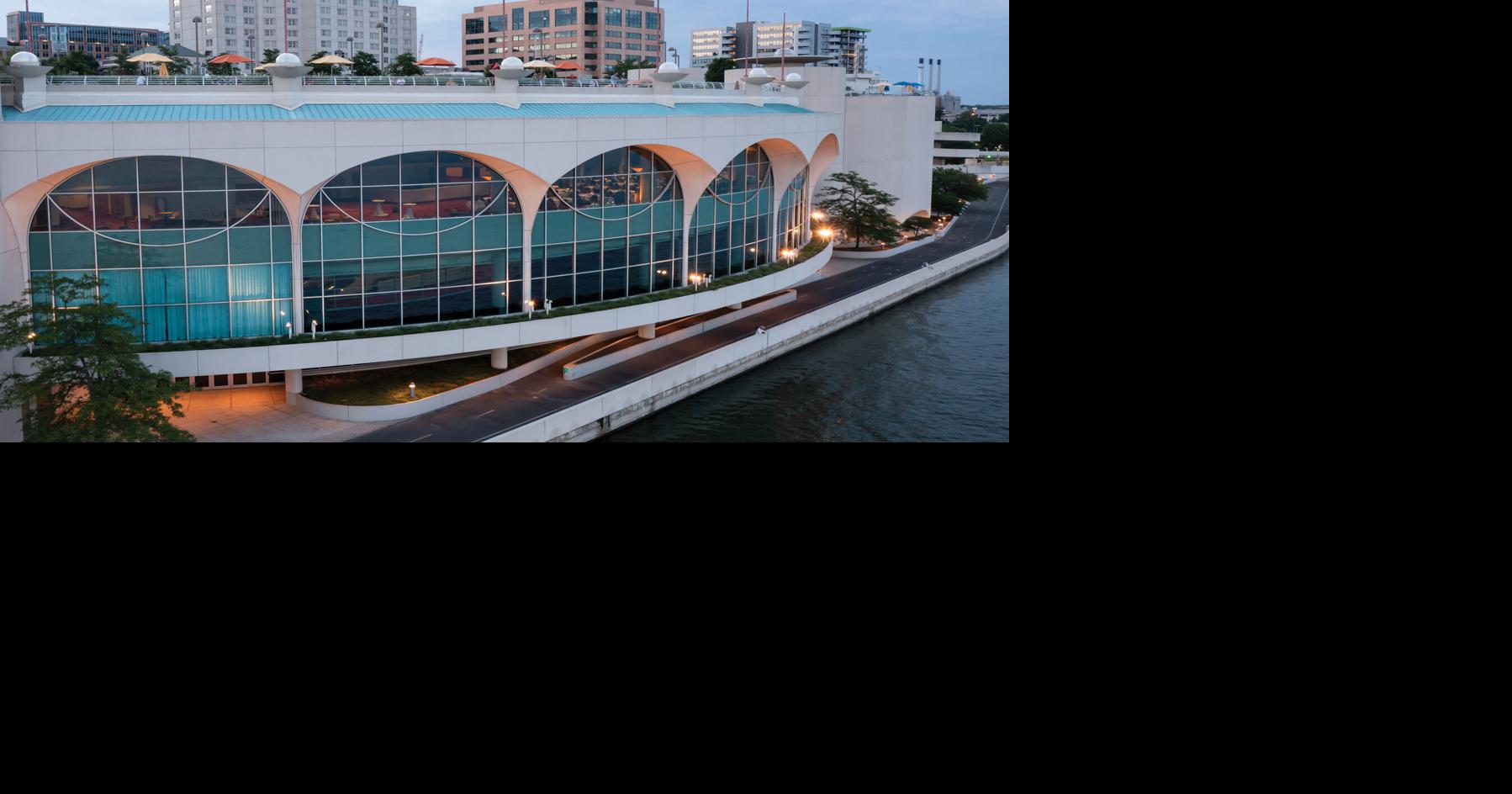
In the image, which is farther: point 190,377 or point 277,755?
point 190,377

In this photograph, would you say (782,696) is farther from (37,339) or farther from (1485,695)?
(37,339)

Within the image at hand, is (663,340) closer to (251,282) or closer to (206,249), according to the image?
(251,282)

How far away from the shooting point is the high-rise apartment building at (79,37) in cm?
2222

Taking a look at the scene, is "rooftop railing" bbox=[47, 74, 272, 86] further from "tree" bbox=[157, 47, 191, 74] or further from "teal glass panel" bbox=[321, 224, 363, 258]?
"tree" bbox=[157, 47, 191, 74]

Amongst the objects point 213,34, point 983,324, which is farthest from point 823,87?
point 213,34

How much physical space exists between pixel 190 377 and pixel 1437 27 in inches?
536

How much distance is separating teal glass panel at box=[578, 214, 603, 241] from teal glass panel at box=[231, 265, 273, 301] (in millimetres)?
4165

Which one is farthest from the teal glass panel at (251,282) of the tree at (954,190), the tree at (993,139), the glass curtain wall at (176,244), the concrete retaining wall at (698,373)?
the tree at (993,139)

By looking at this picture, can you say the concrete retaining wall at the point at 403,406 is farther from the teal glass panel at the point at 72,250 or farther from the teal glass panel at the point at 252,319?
the teal glass panel at the point at 72,250

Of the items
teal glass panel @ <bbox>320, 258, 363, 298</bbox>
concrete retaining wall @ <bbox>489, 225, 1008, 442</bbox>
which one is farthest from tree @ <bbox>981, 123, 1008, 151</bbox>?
teal glass panel @ <bbox>320, 258, 363, 298</bbox>

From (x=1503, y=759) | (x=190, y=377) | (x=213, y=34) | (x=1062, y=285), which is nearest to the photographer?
(x=1503, y=759)

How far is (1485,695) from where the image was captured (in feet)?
8.97

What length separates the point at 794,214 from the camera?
78.4ft

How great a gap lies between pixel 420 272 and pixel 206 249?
2356mm
